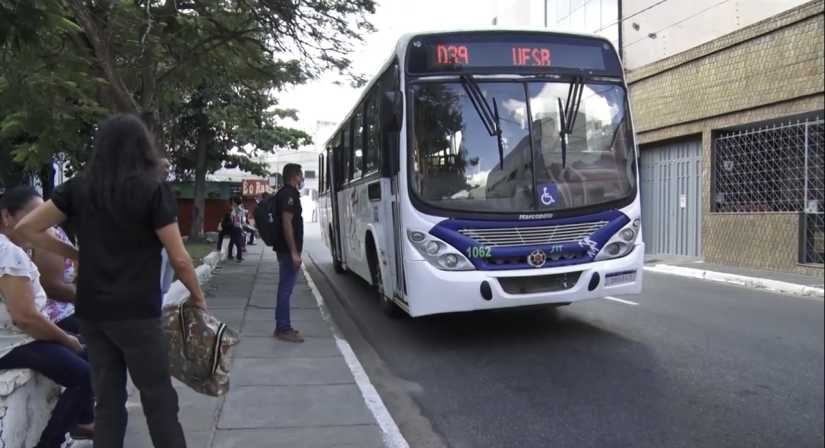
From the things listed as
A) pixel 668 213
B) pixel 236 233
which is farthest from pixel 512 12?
pixel 668 213

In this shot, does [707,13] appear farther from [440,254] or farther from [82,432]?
[440,254]

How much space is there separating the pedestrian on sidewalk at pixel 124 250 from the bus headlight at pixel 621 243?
4.28 m

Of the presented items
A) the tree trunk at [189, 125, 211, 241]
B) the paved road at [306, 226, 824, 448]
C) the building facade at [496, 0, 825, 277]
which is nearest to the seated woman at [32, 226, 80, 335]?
the paved road at [306, 226, 824, 448]

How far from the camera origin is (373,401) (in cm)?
505

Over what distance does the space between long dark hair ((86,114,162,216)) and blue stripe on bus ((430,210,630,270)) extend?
11.4 feet

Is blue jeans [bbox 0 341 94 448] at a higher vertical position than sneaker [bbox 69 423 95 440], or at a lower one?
higher

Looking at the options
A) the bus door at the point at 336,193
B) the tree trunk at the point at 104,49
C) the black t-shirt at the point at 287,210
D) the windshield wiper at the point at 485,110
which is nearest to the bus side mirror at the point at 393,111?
the windshield wiper at the point at 485,110

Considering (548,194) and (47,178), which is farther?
(47,178)

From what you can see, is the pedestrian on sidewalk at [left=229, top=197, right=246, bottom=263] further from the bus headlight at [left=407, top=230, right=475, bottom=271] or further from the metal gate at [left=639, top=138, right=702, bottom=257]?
the bus headlight at [left=407, top=230, right=475, bottom=271]

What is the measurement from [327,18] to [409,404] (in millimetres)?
8535

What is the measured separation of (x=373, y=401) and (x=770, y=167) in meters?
3.55

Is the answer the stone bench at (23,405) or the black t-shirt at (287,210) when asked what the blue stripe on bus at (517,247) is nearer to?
the black t-shirt at (287,210)

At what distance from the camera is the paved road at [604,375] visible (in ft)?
12.5

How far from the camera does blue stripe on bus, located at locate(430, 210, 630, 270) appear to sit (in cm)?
616
